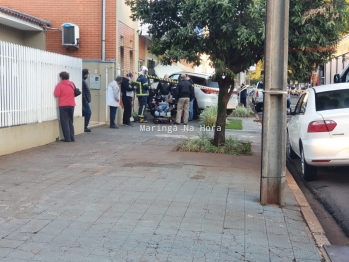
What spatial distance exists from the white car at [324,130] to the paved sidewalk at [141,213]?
35.6 inches

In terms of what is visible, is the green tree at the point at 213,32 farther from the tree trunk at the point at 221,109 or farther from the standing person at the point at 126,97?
the standing person at the point at 126,97

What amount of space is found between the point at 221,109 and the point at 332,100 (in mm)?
3267

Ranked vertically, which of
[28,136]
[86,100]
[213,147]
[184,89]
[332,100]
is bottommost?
[213,147]

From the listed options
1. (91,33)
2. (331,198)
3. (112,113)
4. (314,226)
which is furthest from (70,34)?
(314,226)

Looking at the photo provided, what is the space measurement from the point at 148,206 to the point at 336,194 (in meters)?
3.39

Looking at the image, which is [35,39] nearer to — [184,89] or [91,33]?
[91,33]

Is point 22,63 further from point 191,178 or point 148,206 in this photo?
point 148,206

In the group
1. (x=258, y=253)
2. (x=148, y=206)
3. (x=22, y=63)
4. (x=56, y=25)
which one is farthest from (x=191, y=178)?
(x=56, y=25)

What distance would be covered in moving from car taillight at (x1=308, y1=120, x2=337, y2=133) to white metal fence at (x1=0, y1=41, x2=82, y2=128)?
6021mm

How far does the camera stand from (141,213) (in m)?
6.42

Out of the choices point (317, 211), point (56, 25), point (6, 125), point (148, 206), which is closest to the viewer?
point (148, 206)

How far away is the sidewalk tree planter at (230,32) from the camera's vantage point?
10.2 metres

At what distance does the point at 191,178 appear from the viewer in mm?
8766

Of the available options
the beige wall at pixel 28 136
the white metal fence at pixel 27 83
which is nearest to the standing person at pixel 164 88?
the white metal fence at pixel 27 83
